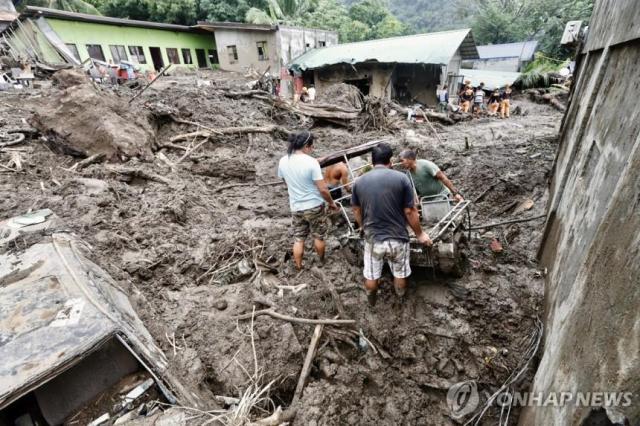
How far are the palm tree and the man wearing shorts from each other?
25.3 m

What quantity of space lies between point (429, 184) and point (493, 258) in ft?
4.93

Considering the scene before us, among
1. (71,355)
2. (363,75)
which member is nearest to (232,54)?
(363,75)

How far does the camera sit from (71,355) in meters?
2.07

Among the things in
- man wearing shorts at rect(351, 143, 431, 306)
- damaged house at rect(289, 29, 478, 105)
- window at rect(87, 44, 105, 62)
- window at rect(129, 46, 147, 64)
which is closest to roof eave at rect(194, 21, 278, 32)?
damaged house at rect(289, 29, 478, 105)

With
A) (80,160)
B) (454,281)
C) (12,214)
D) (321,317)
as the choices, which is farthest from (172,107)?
(454,281)

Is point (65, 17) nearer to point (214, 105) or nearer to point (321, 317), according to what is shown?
point (214, 105)

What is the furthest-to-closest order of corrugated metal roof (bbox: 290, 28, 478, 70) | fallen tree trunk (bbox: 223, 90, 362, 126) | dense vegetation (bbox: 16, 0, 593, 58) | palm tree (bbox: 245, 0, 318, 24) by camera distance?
1. dense vegetation (bbox: 16, 0, 593, 58)
2. palm tree (bbox: 245, 0, 318, 24)
3. corrugated metal roof (bbox: 290, 28, 478, 70)
4. fallen tree trunk (bbox: 223, 90, 362, 126)

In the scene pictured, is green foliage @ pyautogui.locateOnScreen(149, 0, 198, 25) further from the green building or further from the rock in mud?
the rock in mud

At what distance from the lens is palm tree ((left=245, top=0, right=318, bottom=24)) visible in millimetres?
24188

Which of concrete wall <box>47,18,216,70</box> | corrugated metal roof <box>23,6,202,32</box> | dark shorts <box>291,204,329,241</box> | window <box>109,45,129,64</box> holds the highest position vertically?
corrugated metal roof <box>23,6,202,32</box>

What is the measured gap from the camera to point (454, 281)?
4098 millimetres

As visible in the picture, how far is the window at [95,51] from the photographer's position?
65.6ft

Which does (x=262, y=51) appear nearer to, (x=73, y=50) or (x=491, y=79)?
(x=73, y=50)

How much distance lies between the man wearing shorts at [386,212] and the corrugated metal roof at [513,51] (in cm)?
3029
